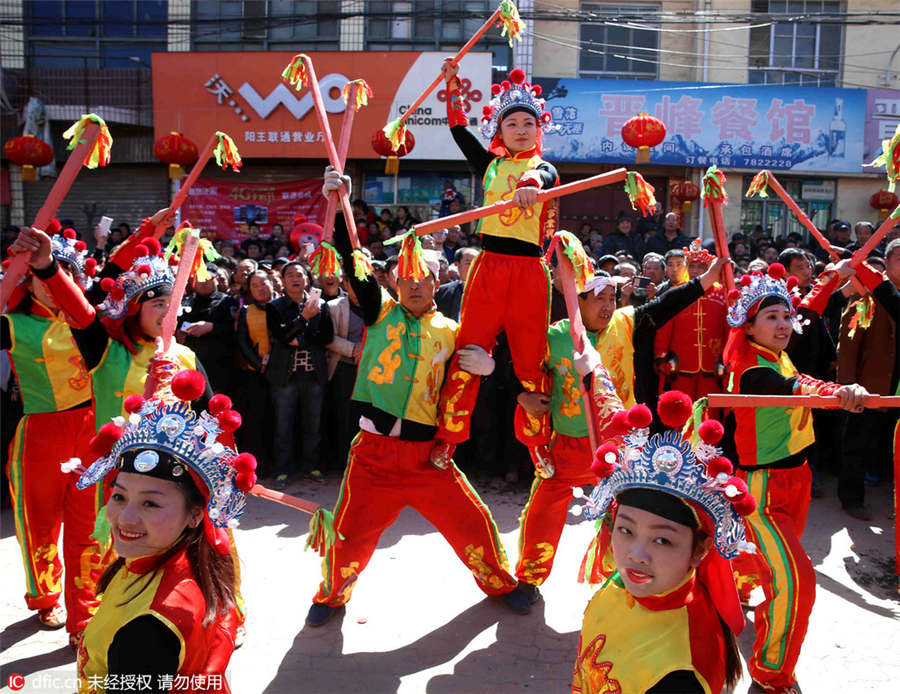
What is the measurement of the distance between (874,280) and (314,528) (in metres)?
3.45

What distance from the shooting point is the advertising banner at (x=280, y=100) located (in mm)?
11477

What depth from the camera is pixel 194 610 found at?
2059mm

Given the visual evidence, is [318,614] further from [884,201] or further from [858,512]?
[884,201]

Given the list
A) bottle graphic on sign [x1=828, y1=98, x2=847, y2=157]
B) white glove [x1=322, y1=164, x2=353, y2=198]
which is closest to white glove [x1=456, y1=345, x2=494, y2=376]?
white glove [x1=322, y1=164, x2=353, y2=198]

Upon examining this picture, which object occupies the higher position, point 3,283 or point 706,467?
point 3,283

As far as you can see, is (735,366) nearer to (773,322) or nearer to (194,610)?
(773,322)

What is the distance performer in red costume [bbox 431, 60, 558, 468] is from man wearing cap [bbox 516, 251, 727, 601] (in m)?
0.09

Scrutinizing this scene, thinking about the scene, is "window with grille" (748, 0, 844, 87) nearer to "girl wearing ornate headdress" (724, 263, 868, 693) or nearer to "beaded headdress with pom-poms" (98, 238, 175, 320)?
"girl wearing ornate headdress" (724, 263, 868, 693)

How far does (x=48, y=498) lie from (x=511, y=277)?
8.29ft

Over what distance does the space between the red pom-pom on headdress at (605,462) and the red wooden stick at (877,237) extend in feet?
7.86

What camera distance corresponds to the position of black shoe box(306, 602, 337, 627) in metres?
3.65

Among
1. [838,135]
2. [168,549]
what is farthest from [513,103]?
[838,135]

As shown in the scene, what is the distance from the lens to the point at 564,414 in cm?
386

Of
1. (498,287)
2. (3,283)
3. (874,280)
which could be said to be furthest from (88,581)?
(874,280)
